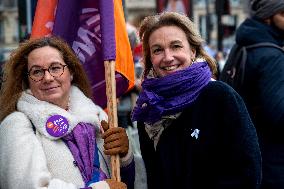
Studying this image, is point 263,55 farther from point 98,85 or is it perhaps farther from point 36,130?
point 36,130

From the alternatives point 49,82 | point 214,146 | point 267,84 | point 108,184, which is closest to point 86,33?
point 49,82

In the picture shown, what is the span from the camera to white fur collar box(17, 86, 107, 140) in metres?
3.10

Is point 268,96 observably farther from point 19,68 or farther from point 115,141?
point 19,68

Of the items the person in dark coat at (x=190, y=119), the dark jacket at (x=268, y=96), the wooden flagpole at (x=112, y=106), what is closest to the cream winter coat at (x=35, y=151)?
the wooden flagpole at (x=112, y=106)

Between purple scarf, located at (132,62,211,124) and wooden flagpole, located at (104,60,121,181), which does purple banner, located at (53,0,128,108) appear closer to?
wooden flagpole, located at (104,60,121,181)

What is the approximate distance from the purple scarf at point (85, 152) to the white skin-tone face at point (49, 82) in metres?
0.19

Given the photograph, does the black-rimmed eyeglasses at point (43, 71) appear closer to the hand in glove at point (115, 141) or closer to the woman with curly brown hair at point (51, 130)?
the woman with curly brown hair at point (51, 130)

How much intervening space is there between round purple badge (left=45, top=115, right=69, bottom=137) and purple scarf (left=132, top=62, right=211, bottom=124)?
428 millimetres

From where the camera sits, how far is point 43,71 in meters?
3.20

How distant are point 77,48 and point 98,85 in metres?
0.28

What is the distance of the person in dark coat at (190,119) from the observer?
295 centimetres

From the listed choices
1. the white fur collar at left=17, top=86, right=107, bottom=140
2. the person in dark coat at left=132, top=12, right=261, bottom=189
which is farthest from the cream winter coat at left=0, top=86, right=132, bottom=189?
A: the person in dark coat at left=132, top=12, right=261, bottom=189

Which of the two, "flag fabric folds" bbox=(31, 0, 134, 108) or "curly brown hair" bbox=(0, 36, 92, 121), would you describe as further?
"flag fabric folds" bbox=(31, 0, 134, 108)

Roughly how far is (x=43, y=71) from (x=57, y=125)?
0.30 metres
